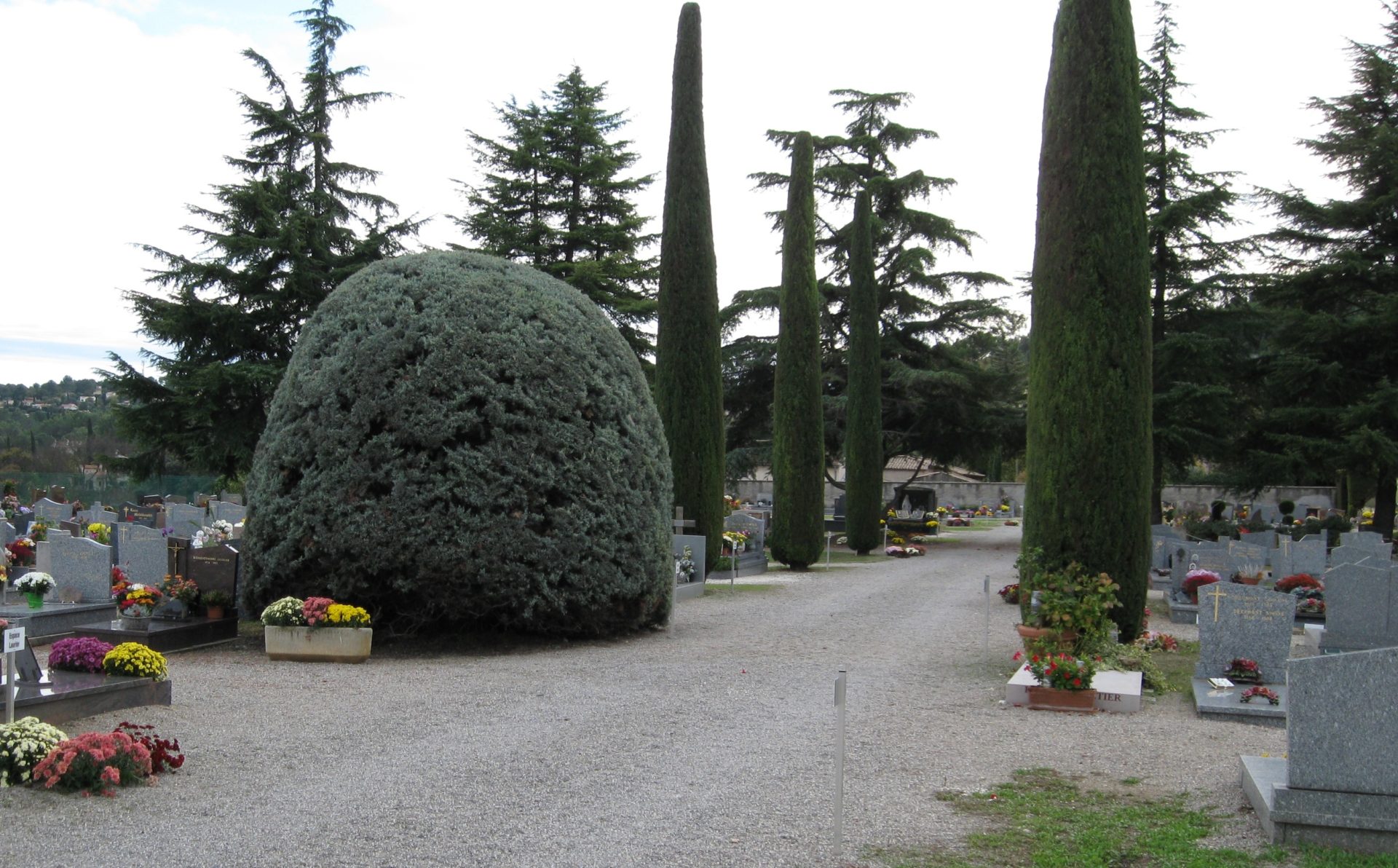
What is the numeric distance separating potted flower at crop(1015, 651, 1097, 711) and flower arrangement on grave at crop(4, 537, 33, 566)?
14102 millimetres

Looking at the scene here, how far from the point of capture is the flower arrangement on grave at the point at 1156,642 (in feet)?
40.2

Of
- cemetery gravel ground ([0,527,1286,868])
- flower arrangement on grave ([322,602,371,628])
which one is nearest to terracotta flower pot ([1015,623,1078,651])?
cemetery gravel ground ([0,527,1286,868])

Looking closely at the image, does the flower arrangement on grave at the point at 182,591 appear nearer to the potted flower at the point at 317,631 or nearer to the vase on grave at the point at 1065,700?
the potted flower at the point at 317,631

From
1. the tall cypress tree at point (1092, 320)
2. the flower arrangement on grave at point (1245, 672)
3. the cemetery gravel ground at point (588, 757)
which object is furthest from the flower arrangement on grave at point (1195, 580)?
the flower arrangement on grave at point (1245, 672)

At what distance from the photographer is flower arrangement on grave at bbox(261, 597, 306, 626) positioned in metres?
11.0

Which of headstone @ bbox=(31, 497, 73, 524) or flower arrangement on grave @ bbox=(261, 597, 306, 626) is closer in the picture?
flower arrangement on grave @ bbox=(261, 597, 306, 626)

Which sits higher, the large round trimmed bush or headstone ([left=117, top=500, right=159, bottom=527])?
the large round trimmed bush

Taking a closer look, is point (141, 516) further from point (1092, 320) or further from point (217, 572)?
point (1092, 320)

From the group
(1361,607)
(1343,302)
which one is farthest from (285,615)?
(1343,302)

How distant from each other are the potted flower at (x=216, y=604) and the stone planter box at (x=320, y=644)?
1545 mm

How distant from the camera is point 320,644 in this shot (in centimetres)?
1098

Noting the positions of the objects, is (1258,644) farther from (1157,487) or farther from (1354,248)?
(1157,487)

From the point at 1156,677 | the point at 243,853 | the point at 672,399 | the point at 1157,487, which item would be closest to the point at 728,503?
the point at 672,399

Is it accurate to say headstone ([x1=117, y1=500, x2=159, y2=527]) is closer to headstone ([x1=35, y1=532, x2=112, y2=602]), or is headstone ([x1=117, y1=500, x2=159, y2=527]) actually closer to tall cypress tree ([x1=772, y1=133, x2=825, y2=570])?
headstone ([x1=35, y1=532, x2=112, y2=602])
